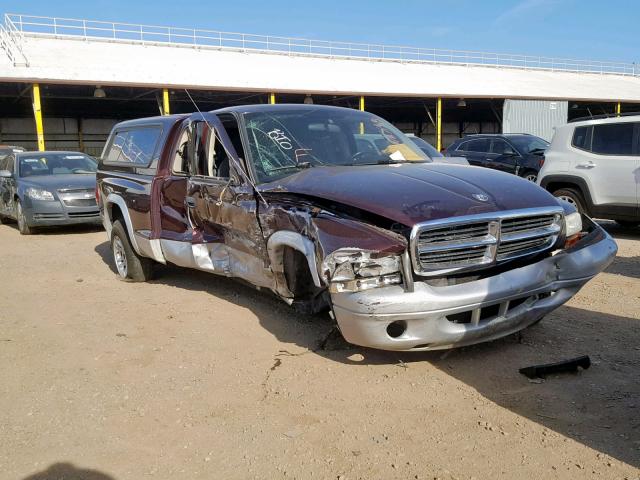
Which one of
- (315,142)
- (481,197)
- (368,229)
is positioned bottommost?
(368,229)

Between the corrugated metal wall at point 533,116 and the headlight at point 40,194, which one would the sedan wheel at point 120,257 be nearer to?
the headlight at point 40,194

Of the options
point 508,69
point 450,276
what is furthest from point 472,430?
point 508,69

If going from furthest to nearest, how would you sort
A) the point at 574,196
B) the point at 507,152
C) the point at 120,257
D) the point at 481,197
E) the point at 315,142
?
the point at 507,152, the point at 574,196, the point at 120,257, the point at 315,142, the point at 481,197

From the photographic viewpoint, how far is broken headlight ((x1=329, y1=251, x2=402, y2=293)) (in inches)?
132

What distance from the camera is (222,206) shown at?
4.79 meters

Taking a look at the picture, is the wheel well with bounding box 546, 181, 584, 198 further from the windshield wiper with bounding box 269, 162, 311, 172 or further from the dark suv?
the windshield wiper with bounding box 269, 162, 311, 172

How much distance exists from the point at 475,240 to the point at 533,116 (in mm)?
28367

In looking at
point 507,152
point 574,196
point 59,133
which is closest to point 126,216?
point 574,196

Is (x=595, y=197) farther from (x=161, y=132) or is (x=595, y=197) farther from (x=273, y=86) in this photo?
(x=273, y=86)

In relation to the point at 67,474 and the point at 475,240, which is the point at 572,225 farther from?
the point at 67,474

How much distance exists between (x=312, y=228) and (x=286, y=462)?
4.78ft

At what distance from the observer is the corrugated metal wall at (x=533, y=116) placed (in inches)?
1126

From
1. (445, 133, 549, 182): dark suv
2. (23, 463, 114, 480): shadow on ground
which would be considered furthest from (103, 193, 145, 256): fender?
(445, 133, 549, 182): dark suv

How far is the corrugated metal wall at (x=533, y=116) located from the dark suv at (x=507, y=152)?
15.1m
